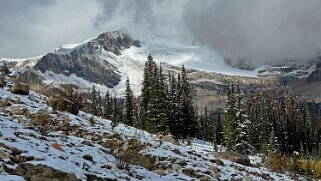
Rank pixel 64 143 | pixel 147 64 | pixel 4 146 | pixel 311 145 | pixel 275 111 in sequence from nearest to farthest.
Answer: pixel 4 146
pixel 64 143
pixel 147 64
pixel 311 145
pixel 275 111

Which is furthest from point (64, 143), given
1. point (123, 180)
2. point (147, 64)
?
point (147, 64)

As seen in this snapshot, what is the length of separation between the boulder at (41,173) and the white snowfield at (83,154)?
0.77 ft

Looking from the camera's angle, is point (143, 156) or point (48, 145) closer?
point (48, 145)

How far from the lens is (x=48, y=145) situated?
48.3 feet

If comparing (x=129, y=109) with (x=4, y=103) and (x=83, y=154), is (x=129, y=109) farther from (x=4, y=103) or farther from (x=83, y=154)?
(x=83, y=154)

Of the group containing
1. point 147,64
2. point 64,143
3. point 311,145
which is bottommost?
point 311,145

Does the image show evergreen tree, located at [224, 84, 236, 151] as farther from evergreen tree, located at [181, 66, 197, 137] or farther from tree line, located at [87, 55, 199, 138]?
evergreen tree, located at [181, 66, 197, 137]

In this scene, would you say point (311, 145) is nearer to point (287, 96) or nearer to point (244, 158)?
point (287, 96)

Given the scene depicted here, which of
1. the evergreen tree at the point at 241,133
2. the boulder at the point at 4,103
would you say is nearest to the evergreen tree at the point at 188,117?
the evergreen tree at the point at 241,133

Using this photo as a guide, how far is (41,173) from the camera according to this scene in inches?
465

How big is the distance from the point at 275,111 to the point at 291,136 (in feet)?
38.9

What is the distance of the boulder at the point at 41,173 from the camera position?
1158 cm

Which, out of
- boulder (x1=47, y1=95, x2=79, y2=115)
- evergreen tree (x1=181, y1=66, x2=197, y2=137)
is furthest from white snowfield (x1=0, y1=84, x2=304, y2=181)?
evergreen tree (x1=181, y1=66, x2=197, y2=137)

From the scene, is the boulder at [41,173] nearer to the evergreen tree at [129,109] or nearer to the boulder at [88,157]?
the boulder at [88,157]
